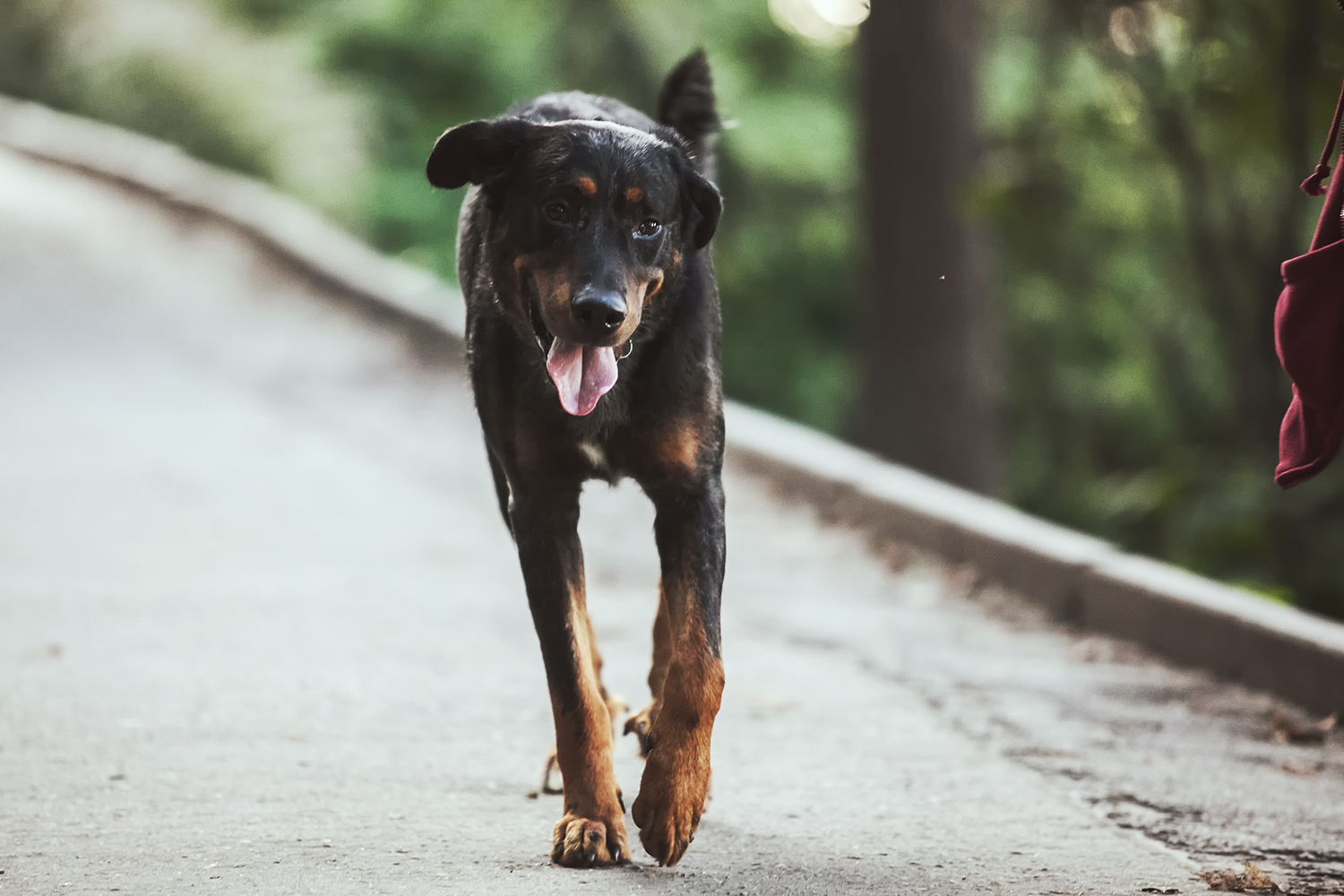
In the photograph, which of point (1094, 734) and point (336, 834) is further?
point (1094, 734)

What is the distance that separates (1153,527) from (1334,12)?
250 centimetres

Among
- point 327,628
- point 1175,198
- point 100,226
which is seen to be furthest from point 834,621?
point 100,226

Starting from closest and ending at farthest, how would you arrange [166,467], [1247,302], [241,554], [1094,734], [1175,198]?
[1094,734] → [241,554] → [166,467] → [1247,302] → [1175,198]

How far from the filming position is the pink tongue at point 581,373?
140 inches

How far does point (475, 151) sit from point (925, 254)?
257 inches

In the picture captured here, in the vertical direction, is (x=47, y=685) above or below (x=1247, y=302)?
below

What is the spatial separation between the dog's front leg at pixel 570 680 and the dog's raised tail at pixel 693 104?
167cm

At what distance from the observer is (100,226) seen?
16.0 meters

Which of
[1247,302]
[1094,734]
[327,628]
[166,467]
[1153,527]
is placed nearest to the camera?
[1094,734]

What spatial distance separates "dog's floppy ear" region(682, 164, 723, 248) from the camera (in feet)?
12.7

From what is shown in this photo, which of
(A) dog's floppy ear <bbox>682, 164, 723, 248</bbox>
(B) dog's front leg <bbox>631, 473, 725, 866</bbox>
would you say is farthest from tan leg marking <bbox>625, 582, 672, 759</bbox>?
(A) dog's floppy ear <bbox>682, 164, 723, 248</bbox>

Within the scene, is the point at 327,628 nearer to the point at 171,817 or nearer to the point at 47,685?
the point at 47,685

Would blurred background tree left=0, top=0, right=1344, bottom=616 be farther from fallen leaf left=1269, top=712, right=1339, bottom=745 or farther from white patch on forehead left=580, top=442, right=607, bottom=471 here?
white patch on forehead left=580, top=442, right=607, bottom=471

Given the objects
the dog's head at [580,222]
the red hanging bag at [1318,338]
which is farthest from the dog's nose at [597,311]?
the red hanging bag at [1318,338]
